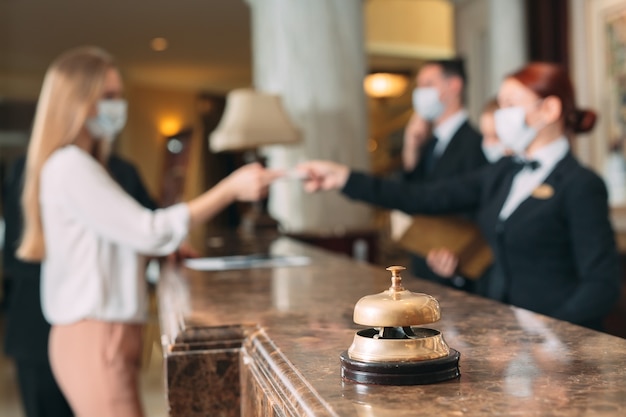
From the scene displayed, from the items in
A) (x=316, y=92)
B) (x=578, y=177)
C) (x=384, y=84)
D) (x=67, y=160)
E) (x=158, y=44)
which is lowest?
(x=578, y=177)

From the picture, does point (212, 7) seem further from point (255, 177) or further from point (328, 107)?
point (255, 177)

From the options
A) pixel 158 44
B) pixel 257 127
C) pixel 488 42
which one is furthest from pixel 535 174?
pixel 158 44

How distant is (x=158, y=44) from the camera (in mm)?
15664

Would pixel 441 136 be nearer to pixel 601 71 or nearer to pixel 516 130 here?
pixel 516 130

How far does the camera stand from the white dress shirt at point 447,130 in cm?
502

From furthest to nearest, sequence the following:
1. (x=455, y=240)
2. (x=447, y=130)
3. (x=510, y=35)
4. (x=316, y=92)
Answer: (x=510, y=35) < (x=316, y=92) < (x=447, y=130) < (x=455, y=240)

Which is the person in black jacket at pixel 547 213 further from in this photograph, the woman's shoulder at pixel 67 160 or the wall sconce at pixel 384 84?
the wall sconce at pixel 384 84

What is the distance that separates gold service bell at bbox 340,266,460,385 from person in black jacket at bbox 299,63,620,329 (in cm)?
150

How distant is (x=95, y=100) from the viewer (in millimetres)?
3012

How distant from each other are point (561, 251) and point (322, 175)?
1329mm

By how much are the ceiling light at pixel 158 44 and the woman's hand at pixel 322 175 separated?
1164 centimetres

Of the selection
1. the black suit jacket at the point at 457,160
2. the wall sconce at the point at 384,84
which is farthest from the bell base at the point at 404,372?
the wall sconce at the point at 384,84

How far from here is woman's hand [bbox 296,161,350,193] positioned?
3.99m

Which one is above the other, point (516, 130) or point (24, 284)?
point (516, 130)
